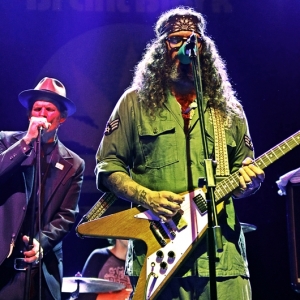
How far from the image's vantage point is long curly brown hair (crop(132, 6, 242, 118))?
3.22 m

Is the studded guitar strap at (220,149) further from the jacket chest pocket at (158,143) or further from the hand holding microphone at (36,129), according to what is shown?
the hand holding microphone at (36,129)

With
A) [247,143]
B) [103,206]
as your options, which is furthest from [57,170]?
[247,143]

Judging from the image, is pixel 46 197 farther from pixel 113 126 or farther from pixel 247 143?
pixel 247 143

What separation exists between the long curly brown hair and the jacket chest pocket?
134 millimetres

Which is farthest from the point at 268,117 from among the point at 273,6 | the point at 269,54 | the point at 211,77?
the point at 211,77

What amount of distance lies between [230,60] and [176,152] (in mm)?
2593

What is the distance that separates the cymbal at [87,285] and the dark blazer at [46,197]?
692 millimetres

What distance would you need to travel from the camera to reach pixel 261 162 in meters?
2.98

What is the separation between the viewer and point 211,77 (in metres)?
3.42

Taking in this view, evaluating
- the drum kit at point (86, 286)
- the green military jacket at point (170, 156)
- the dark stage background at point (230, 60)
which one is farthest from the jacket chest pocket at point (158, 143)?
the dark stage background at point (230, 60)

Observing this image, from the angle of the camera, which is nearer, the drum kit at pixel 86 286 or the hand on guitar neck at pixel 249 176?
the hand on guitar neck at pixel 249 176

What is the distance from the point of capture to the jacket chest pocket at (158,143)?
2994 millimetres

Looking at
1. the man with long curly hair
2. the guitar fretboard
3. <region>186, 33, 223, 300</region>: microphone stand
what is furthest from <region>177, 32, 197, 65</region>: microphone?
the guitar fretboard

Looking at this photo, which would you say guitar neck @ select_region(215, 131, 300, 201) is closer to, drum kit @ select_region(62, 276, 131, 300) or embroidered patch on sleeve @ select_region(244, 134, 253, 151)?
embroidered patch on sleeve @ select_region(244, 134, 253, 151)
